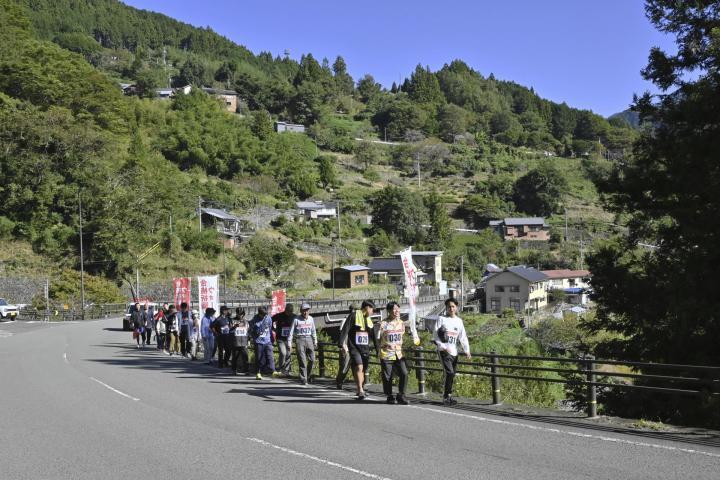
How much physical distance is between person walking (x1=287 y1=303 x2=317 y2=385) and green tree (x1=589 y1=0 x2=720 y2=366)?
679 centimetres

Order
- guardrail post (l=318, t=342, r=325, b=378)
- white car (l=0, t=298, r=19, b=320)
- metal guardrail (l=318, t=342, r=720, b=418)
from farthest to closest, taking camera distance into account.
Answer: white car (l=0, t=298, r=19, b=320), guardrail post (l=318, t=342, r=325, b=378), metal guardrail (l=318, t=342, r=720, b=418)

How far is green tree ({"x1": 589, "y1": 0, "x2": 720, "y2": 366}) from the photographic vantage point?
41.4 ft

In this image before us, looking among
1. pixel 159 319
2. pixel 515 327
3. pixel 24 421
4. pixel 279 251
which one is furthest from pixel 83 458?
pixel 279 251

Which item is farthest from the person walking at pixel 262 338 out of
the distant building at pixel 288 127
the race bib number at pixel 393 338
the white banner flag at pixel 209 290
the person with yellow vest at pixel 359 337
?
the distant building at pixel 288 127

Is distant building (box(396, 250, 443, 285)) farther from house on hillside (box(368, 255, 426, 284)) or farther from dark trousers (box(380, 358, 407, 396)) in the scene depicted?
dark trousers (box(380, 358, 407, 396))

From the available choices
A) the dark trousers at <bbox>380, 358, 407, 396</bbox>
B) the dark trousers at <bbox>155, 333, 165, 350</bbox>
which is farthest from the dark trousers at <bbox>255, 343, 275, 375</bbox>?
the dark trousers at <bbox>155, 333, 165, 350</bbox>

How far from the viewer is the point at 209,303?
22.7 meters

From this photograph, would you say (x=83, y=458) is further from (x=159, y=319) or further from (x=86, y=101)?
(x=86, y=101)

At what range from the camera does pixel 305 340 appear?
13.5 metres

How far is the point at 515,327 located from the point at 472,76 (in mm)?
151033

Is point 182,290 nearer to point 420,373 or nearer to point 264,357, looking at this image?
point 264,357

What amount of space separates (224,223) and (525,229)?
44084 millimetres

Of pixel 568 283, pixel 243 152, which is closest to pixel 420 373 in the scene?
pixel 568 283

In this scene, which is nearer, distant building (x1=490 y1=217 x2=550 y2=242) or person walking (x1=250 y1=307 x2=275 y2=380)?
person walking (x1=250 y1=307 x2=275 y2=380)
